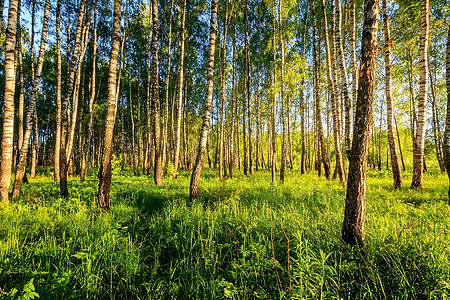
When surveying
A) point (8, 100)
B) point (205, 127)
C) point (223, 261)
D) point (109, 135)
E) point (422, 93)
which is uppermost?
point (422, 93)

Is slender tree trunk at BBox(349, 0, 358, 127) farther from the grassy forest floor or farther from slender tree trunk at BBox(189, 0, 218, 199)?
the grassy forest floor

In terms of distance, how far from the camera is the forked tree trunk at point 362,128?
248 centimetres

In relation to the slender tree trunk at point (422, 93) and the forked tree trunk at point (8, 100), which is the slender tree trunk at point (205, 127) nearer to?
the forked tree trunk at point (8, 100)

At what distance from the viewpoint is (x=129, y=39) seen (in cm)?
1717

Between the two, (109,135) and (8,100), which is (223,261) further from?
(8,100)

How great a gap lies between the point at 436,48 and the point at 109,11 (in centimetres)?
2634

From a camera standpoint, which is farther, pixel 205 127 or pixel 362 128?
pixel 205 127

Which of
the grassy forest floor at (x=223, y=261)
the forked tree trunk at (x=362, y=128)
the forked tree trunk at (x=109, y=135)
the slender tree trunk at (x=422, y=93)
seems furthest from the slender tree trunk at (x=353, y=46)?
the forked tree trunk at (x=109, y=135)

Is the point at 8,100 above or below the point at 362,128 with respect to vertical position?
above

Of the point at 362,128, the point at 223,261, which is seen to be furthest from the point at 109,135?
the point at 362,128

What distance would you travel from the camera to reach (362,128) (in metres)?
2.56

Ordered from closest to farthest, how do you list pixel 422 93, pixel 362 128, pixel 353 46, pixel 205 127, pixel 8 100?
pixel 362 128 → pixel 8 100 → pixel 205 127 → pixel 422 93 → pixel 353 46

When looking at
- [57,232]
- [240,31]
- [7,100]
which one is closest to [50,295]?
[57,232]

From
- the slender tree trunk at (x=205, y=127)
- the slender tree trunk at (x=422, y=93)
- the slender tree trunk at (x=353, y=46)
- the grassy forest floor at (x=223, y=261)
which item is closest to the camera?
the grassy forest floor at (x=223, y=261)
